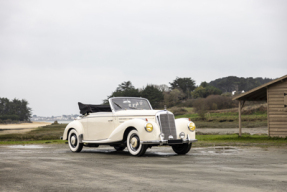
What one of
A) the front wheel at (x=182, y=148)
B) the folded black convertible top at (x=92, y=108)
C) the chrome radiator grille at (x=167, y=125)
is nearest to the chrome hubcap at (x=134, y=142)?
the chrome radiator grille at (x=167, y=125)

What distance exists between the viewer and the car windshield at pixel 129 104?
12.9 metres

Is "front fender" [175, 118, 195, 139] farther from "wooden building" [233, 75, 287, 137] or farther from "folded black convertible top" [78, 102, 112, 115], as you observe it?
"wooden building" [233, 75, 287, 137]

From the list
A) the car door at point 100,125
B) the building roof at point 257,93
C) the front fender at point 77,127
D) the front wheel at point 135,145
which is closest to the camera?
the front wheel at point 135,145

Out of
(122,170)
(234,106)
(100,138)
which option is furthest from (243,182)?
(234,106)

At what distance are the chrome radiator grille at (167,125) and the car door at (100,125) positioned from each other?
6.27 feet

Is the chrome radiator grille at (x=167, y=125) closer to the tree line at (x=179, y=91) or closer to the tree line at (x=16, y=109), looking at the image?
the tree line at (x=179, y=91)

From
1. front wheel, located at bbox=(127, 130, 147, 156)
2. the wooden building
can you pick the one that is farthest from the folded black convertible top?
the wooden building

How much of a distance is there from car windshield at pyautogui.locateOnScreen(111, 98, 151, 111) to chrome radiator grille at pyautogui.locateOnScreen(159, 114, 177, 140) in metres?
1.70

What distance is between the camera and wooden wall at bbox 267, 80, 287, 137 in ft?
68.4

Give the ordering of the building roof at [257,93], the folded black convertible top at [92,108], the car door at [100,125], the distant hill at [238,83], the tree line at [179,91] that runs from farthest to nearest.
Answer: the distant hill at [238,83] → the tree line at [179,91] → the building roof at [257,93] → the folded black convertible top at [92,108] → the car door at [100,125]

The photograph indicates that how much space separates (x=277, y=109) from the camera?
68.7 feet

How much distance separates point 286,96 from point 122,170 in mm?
15479

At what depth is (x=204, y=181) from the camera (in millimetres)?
6340

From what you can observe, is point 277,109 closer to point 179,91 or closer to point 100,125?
point 100,125
